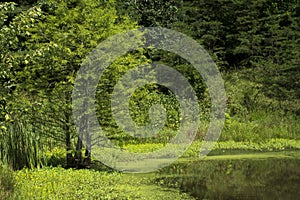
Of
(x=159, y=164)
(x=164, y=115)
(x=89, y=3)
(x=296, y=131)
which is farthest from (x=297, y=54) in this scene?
(x=89, y=3)

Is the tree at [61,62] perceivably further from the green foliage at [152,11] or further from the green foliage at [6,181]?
the green foliage at [152,11]

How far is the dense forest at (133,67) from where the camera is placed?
9234mm

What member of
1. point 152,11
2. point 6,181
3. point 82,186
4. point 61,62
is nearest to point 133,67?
point 61,62

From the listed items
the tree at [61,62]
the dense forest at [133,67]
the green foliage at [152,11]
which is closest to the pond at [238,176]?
the dense forest at [133,67]

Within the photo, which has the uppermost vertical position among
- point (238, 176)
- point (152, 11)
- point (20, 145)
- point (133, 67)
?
point (152, 11)

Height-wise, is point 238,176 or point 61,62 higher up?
point 61,62

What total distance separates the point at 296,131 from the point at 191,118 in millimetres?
3086

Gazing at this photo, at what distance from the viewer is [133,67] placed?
10023 millimetres

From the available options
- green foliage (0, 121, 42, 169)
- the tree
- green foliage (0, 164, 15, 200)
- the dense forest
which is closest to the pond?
the dense forest

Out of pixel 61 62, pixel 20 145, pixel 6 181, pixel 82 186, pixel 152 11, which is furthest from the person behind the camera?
pixel 152 11

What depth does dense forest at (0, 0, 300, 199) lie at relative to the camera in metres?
9.23

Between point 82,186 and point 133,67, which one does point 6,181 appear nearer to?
point 82,186

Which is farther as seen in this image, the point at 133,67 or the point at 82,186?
the point at 133,67

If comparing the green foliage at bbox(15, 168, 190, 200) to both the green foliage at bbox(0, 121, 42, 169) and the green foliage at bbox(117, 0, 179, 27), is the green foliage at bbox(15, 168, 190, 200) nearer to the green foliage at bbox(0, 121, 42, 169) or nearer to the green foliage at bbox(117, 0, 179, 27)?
the green foliage at bbox(0, 121, 42, 169)
